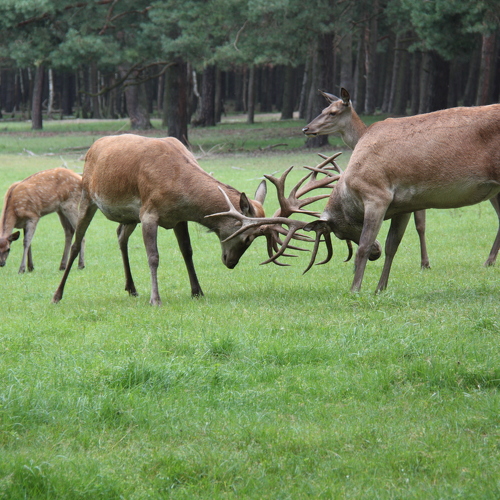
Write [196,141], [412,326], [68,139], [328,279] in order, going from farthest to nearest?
[68,139] → [196,141] → [328,279] → [412,326]

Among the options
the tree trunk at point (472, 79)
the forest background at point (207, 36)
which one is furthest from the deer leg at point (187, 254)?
the tree trunk at point (472, 79)

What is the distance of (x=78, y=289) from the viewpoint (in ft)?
30.6

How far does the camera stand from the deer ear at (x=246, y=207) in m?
7.54

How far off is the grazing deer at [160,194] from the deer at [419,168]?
0.38 m

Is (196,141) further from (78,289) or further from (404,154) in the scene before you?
(404,154)

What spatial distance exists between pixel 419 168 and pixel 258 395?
3.33 m

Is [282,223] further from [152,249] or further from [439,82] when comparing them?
[439,82]

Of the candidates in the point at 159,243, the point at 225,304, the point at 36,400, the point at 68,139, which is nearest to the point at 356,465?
the point at 36,400

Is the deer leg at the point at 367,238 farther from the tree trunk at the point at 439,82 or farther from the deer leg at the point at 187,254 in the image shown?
the tree trunk at the point at 439,82

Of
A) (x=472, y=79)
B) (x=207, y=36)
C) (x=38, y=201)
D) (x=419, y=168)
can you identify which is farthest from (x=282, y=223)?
(x=472, y=79)

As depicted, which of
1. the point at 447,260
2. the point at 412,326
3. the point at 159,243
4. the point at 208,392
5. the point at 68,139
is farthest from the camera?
the point at 68,139

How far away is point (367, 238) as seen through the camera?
7.42 m

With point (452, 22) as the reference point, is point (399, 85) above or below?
below

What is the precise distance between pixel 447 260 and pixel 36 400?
6792 mm
